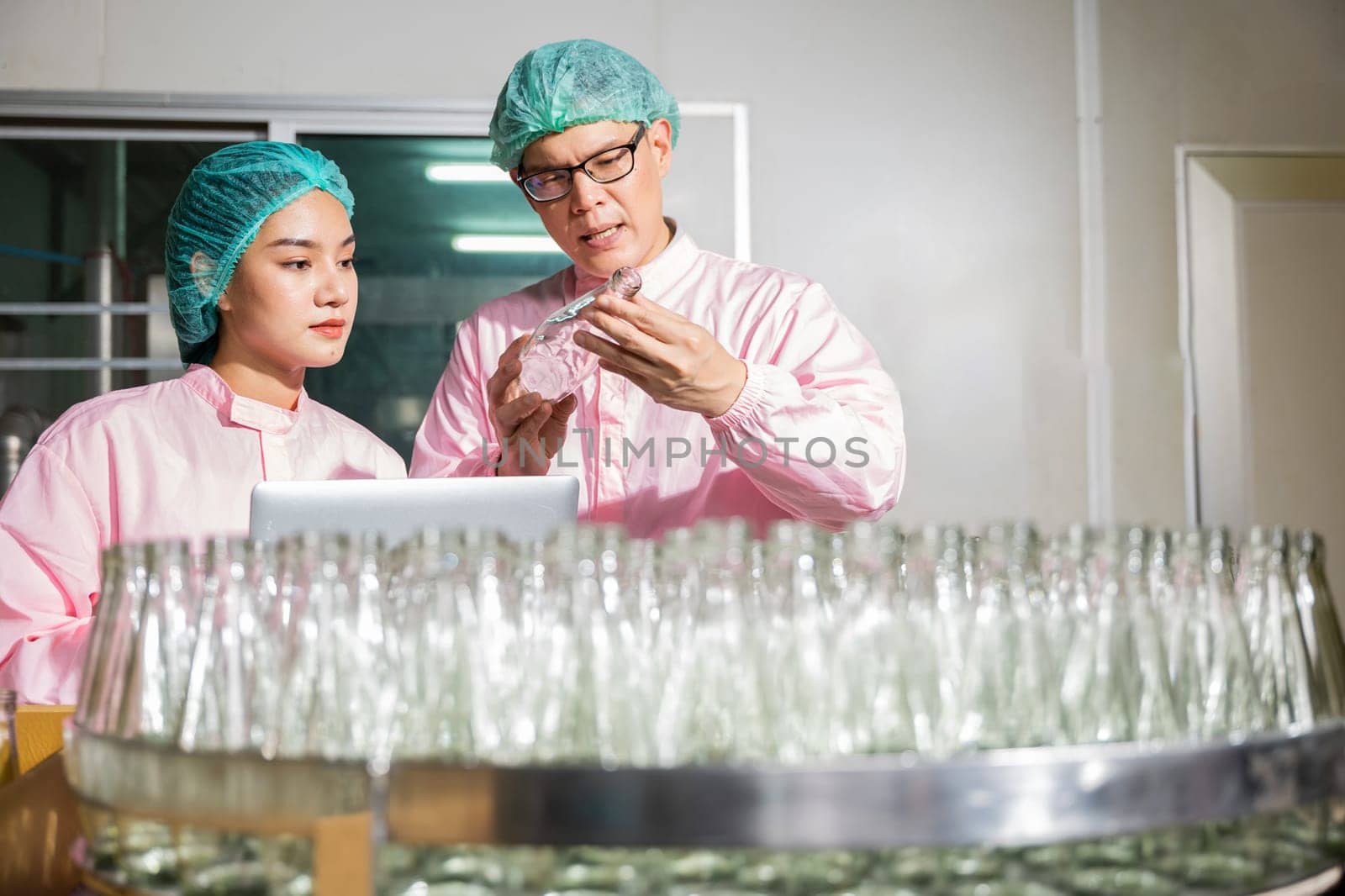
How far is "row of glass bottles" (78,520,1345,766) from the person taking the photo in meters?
0.68

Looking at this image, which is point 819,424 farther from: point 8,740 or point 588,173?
point 8,740

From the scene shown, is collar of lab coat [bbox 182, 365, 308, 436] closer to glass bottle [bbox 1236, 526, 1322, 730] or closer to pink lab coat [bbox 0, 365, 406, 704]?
pink lab coat [bbox 0, 365, 406, 704]

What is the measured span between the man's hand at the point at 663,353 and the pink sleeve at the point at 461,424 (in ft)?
1.73

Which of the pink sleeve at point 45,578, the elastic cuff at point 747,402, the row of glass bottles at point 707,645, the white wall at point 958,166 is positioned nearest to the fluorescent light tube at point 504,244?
the white wall at point 958,166

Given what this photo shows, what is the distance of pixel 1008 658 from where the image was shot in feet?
2.31

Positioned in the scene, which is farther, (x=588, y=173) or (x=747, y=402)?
(x=588, y=173)

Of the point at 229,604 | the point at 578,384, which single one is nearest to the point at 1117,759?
the point at 229,604

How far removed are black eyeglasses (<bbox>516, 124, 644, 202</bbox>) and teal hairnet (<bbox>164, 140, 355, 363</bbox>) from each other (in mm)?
393

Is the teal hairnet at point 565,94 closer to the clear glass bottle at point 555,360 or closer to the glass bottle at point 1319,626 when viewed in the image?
the clear glass bottle at point 555,360

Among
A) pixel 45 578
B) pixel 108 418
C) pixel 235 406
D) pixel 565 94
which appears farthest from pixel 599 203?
pixel 45 578

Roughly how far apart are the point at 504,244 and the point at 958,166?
1156mm

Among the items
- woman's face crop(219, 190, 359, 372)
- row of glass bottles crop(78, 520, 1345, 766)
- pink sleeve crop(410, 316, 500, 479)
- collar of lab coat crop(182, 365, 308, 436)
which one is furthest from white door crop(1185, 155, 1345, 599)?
row of glass bottles crop(78, 520, 1345, 766)

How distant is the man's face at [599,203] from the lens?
6.14 feet

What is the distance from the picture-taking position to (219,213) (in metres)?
1.92
